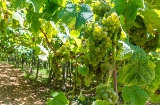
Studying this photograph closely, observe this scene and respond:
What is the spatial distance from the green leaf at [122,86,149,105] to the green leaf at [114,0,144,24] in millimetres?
396

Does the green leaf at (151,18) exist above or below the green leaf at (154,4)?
below

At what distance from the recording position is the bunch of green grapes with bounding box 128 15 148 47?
1152 millimetres

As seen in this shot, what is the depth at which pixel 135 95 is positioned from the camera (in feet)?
4.32

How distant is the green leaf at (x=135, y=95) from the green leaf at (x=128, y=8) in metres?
0.40

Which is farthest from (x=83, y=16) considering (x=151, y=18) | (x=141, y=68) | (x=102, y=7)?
(x=141, y=68)

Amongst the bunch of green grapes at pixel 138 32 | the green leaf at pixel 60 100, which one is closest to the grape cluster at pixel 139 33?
the bunch of green grapes at pixel 138 32

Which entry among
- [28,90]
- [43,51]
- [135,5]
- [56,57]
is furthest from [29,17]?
[28,90]

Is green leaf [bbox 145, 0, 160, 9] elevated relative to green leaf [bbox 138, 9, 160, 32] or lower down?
elevated

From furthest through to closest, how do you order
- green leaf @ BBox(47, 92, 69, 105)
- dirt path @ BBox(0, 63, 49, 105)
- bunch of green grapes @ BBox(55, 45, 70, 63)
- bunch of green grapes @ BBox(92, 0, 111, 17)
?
dirt path @ BBox(0, 63, 49, 105)
bunch of green grapes @ BBox(55, 45, 70, 63)
green leaf @ BBox(47, 92, 69, 105)
bunch of green grapes @ BBox(92, 0, 111, 17)

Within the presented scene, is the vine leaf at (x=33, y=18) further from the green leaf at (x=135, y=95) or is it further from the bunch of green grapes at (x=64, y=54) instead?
the green leaf at (x=135, y=95)

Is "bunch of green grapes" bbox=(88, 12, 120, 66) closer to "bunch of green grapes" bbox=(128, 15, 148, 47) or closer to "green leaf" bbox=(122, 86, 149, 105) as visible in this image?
"bunch of green grapes" bbox=(128, 15, 148, 47)

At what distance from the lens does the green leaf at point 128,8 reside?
3.48ft

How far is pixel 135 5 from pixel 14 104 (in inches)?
423

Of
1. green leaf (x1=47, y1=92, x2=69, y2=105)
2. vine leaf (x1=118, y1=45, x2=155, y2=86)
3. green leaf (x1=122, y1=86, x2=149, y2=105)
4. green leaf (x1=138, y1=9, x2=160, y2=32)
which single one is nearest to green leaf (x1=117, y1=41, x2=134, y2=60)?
vine leaf (x1=118, y1=45, x2=155, y2=86)
